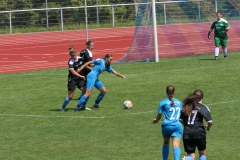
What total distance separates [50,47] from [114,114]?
76.0 ft

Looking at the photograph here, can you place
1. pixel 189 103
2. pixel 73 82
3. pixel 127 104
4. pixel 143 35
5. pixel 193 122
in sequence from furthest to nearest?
pixel 143 35 < pixel 73 82 < pixel 127 104 < pixel 193 122 < pixel 189 103

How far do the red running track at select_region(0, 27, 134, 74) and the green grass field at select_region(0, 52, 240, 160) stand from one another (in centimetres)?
369

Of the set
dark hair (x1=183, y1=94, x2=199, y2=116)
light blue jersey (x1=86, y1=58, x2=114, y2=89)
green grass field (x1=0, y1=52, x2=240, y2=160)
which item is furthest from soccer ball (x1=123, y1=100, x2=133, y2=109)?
dark hair (x1=183, y1=94, x2=199, y2=116)

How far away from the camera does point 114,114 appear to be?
20000mm

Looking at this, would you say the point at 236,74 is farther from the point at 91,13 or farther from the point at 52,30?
the point at 52,30

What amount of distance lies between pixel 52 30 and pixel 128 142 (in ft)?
90.7

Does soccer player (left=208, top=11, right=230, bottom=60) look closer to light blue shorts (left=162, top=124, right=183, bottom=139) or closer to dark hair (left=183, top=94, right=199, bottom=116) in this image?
light blue shorts (left=162, top=124, right=183, bottom=139)

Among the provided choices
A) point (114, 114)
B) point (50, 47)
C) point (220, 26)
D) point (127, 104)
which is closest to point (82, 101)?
point (114, 114)

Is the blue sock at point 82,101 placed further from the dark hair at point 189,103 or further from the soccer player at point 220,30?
the soccer player at point 220,30

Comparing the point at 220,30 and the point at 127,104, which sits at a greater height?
the point at 220,30

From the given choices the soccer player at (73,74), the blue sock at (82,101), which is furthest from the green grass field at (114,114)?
the soccer player at (73,74)

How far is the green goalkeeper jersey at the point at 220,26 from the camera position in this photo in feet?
103

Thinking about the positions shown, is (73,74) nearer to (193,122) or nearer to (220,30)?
(193,122)

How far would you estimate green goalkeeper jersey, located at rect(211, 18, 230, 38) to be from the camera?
31531mm
